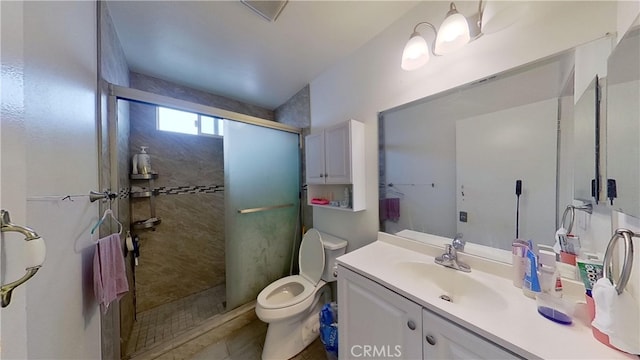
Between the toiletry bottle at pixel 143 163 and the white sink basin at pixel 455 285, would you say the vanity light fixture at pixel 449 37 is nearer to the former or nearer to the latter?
the white sink basin at pixel 455 285

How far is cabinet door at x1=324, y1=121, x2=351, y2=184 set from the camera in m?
1.53

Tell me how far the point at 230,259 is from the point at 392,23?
7.71 feet

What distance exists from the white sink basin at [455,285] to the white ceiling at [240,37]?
159 centimetres

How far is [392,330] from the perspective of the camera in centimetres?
89

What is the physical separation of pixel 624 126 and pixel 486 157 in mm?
475

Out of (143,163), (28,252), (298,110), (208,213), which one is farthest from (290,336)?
(298,110)

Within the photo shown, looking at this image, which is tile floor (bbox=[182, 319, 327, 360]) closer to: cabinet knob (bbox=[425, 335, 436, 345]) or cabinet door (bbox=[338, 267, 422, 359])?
cabinet door (bbox=[338, 267, 422, 359])

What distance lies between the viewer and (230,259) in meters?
1.89

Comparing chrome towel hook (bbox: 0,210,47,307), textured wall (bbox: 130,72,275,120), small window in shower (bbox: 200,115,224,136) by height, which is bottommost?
chrome towel hook (bbox: 0,210,47,307)

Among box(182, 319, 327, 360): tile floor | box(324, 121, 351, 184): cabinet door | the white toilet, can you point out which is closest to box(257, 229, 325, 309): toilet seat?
the white toilet

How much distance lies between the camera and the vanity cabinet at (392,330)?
0.67 m

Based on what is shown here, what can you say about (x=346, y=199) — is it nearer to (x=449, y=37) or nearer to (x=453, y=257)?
(x=453, y=257)

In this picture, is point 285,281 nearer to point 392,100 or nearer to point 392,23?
point 392,100

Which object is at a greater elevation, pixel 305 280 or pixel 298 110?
pixel 298 110
